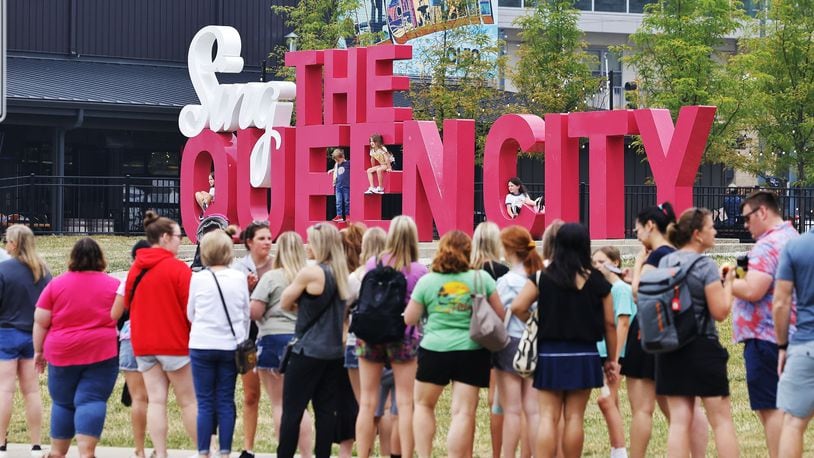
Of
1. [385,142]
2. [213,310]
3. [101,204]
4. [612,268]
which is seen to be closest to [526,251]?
[612,268]

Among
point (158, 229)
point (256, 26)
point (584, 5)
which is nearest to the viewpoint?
point (158, 229)

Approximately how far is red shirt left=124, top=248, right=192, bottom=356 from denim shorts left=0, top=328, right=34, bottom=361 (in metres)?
1.12

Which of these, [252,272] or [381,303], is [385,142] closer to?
[252,272]

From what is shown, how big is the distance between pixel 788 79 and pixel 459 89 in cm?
860

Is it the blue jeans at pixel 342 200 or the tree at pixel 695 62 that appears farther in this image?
the tree at pixel 695 62

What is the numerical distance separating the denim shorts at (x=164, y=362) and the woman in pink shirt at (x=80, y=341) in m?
0.25

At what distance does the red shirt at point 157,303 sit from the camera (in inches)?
385

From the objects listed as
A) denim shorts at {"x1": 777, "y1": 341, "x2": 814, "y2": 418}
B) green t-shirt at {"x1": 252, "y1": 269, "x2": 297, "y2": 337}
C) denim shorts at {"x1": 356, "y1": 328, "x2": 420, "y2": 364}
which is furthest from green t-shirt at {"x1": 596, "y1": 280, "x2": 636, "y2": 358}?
green t-shirt at {"x1": 252, "y1": 269, "x2": 297, "y2": 337}

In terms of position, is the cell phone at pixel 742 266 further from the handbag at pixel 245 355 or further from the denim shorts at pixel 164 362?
the denim shorts at pixel 164 362

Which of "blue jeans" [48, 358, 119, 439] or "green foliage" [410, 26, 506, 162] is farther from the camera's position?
"green foliage" [410, 26, 506, 162]

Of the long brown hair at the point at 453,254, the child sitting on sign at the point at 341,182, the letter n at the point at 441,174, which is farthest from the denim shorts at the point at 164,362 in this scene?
the child sitting on sign at the point at 341,182

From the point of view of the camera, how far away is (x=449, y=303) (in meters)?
9.12

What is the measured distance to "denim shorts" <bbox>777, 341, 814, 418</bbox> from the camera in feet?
26.7

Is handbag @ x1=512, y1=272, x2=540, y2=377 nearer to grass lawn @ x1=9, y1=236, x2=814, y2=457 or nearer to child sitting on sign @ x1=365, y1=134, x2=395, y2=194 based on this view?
grass lawn @ x1=9, y1=236, x2=814, y2=457
